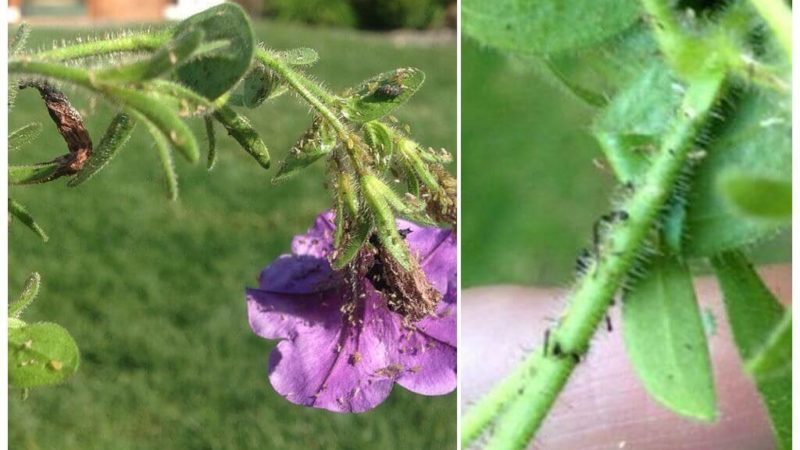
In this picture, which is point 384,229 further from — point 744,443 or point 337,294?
point 744,443

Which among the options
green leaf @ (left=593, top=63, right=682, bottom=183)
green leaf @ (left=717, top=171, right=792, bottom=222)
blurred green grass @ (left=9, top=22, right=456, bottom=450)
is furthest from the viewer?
blurred green grass @ (left=9, top=22, right=456, bottom=450)

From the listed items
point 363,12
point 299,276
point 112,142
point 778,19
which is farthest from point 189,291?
point 778,19

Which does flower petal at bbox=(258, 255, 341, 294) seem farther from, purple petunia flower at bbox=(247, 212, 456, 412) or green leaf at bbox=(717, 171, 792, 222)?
green leaf at bbox=(717, 171, 792, 222)

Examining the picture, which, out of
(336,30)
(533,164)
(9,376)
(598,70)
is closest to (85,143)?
(9,376)

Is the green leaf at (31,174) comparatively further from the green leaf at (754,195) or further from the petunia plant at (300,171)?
the green leaf at (754,195)

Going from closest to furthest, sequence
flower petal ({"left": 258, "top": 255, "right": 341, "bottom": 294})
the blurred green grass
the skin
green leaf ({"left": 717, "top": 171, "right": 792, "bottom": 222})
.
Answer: green leaf ({"left": 717, "top": 171, "right": 792, "bottom": 222}), flower petal ({"left": 258, "top": 255, "right": 341, "bottom": 294}), the skin, the blurred green grass

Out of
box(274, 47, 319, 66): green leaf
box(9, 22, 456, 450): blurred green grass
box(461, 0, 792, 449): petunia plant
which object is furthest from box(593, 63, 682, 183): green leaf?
box(9, 22, 456, 450): blurred green grass
